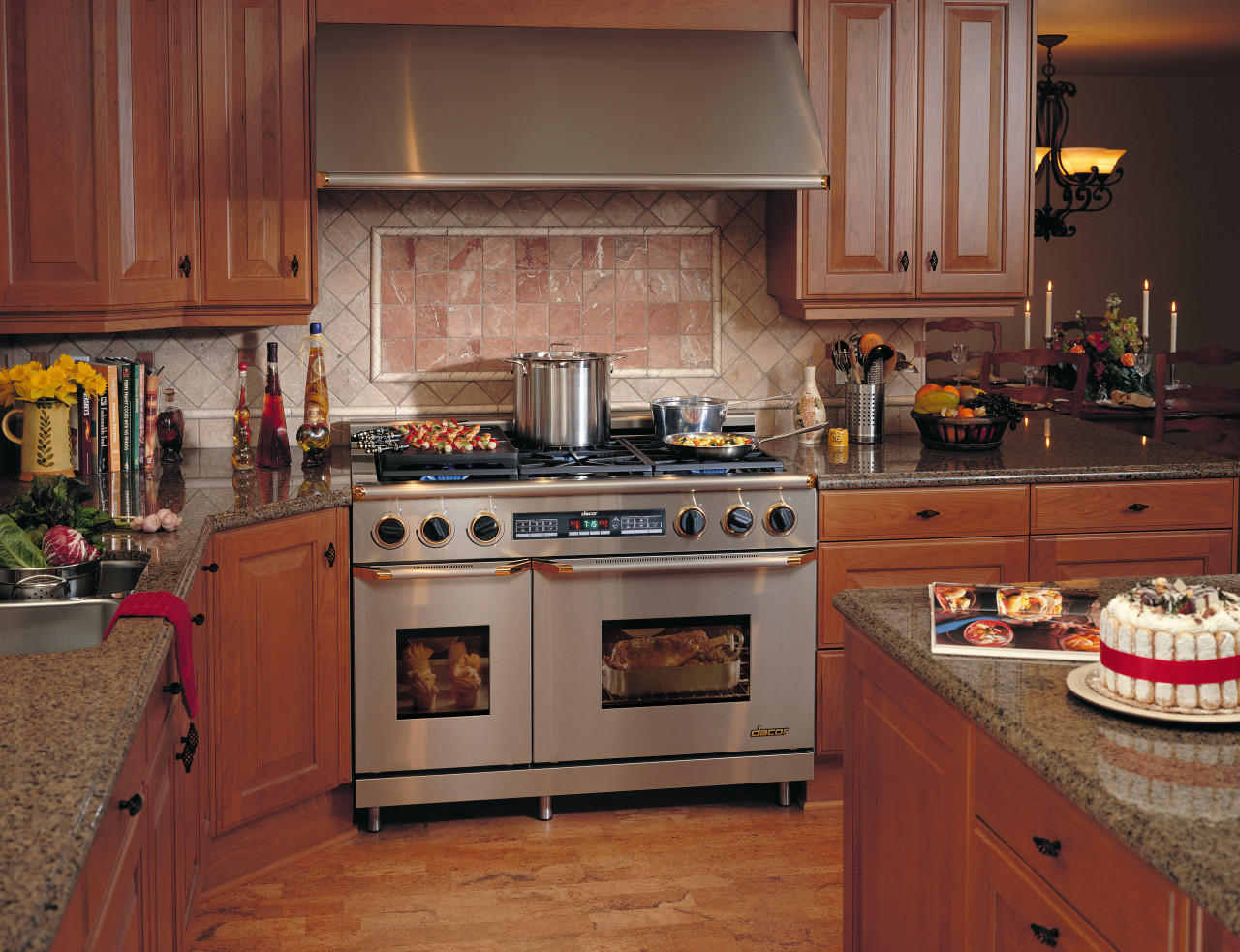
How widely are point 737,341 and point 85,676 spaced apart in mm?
2581

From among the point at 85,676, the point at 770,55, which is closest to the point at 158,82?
the point at 770,55

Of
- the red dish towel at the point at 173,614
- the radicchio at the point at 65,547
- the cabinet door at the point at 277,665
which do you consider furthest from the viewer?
the cabinet door at the point at 277,665

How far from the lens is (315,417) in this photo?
3.33 meters

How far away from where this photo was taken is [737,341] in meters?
3.82

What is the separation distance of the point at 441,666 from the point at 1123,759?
2060mm

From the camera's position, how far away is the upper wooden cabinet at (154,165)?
2.73 m

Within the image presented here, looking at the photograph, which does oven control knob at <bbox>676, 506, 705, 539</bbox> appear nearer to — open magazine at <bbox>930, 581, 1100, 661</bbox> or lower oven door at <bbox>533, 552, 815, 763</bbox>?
lower oven door at <bbox>533, 552, 815, 763</bbox>

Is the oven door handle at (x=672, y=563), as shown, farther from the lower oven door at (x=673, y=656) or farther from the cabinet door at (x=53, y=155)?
the cabinet door at (x=53, y=155)

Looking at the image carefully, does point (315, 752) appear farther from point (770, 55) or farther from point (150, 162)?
point (770, 55)

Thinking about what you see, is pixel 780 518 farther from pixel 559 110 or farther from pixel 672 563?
pixel 559 110

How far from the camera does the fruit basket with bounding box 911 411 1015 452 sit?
349 centimetres

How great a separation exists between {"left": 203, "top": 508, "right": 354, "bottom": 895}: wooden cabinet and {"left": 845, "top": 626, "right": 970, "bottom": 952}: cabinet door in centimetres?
143

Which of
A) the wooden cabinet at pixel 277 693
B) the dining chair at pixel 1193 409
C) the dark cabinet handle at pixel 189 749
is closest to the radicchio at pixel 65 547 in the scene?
the dark cabinet handle at pixel 189 749

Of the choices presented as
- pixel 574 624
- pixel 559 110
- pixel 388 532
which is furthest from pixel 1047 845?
pixel 559 110
